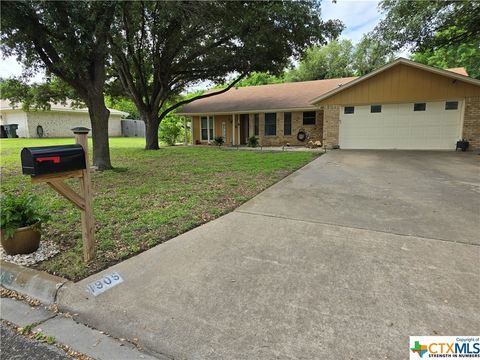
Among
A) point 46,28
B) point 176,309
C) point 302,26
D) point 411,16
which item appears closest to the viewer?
point 176,309

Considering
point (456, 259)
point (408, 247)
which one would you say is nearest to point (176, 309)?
point (408, 247)

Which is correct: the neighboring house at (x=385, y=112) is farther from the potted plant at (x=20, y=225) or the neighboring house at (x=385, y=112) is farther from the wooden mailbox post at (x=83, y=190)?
the potted plant at (x=20, y=225)

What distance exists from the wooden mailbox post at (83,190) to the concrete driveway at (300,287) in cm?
40

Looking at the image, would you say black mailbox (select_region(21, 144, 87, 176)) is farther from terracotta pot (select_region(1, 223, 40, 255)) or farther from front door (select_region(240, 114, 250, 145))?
front door (select_region(240, 114, 250, 145))

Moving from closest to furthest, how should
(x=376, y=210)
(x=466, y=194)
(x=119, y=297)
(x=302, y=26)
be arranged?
(x=119, y=297) → (x=376, y=210) → (x=466, y=194) → (x=302, y=26)

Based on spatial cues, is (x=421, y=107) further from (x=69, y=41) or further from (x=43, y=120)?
(x=43, y=120)

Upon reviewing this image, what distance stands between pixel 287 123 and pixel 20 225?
15926 millimetres

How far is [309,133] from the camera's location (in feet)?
56.9

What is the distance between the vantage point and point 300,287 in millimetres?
Answer: 2703

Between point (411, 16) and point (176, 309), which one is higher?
point (411, 16)

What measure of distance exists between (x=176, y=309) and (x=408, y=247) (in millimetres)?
2672

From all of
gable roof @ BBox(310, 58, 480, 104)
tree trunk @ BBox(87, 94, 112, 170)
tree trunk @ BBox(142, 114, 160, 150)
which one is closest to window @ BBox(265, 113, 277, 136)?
gable roof @ BBox(310, 58, 480, 104)

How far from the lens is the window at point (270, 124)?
18219 millimetres

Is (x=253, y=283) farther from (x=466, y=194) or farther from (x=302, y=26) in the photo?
(x=302, y=26)
